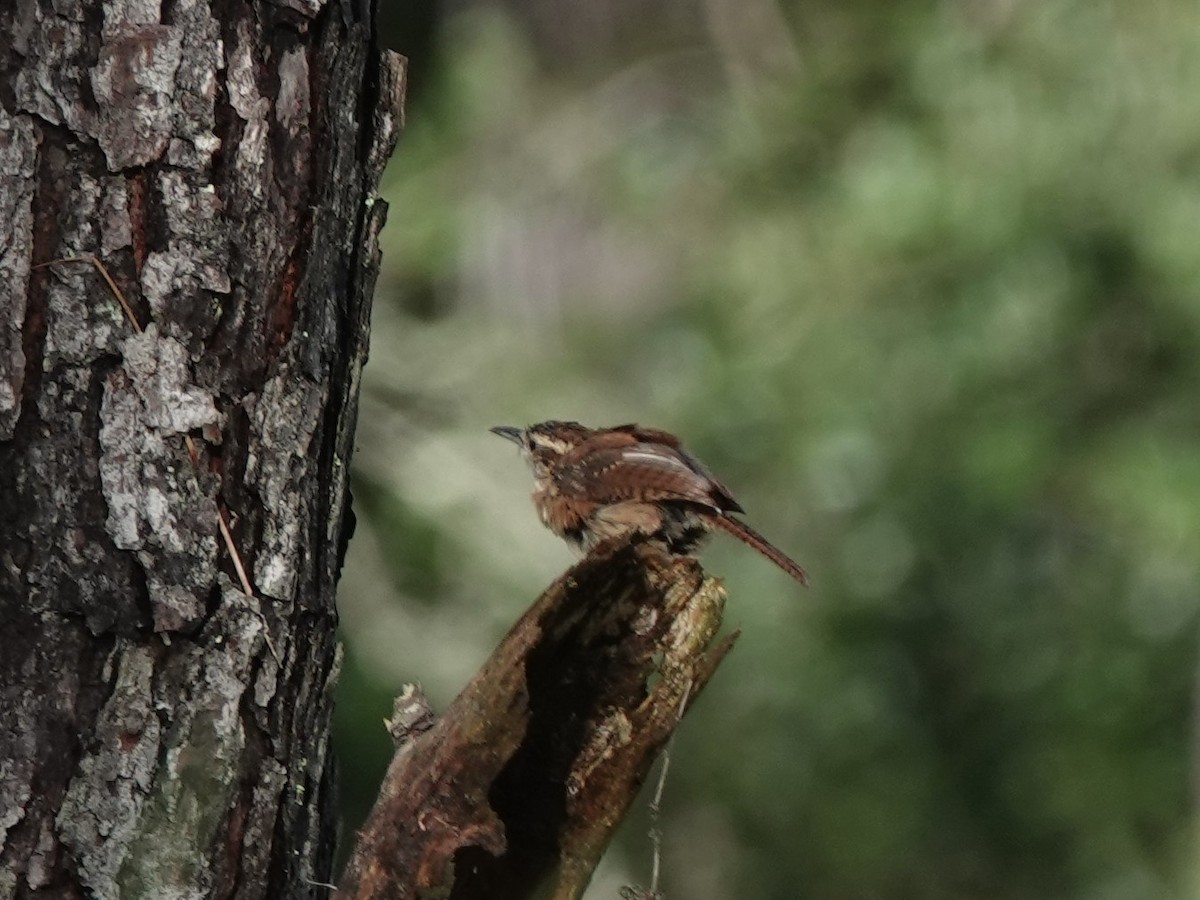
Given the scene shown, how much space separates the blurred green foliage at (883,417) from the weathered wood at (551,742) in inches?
185

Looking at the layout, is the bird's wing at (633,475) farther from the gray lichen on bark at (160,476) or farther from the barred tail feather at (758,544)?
the gray lichen on bark at (160,476)

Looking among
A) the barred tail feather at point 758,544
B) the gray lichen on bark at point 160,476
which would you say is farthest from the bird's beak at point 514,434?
the gray lichen on bark at point 160,476

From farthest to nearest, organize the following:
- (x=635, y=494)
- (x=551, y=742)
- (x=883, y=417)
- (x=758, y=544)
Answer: (x=883, y=417), (x=635, y=494), (x=758, y=544), (x=551, y=742)

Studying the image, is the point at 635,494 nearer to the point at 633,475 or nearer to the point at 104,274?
the point at 633,475

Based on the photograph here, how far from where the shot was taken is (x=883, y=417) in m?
7.80

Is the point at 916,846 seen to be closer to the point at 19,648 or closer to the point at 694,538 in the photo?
the point at 694,538

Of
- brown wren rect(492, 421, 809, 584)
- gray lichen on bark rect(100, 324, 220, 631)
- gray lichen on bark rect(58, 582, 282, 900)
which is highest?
brown wren rect(492, 421, 809, 584)

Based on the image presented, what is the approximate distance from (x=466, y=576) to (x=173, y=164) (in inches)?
239

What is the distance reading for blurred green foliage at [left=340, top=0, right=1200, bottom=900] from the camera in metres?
7.62

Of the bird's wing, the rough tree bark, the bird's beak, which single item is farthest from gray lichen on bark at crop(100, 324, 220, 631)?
the bird's beak

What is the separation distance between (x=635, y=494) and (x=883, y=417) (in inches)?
131

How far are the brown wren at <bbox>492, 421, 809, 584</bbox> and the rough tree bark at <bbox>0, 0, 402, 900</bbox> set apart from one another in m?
1.77

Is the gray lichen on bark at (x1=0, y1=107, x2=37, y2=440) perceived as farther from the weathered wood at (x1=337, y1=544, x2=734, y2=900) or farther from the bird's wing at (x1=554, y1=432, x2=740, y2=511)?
the bird's wing at (x1=554, y1=432, x2=740, y2=511)

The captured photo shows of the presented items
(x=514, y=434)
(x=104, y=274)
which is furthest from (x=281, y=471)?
(x=514, y=434)
